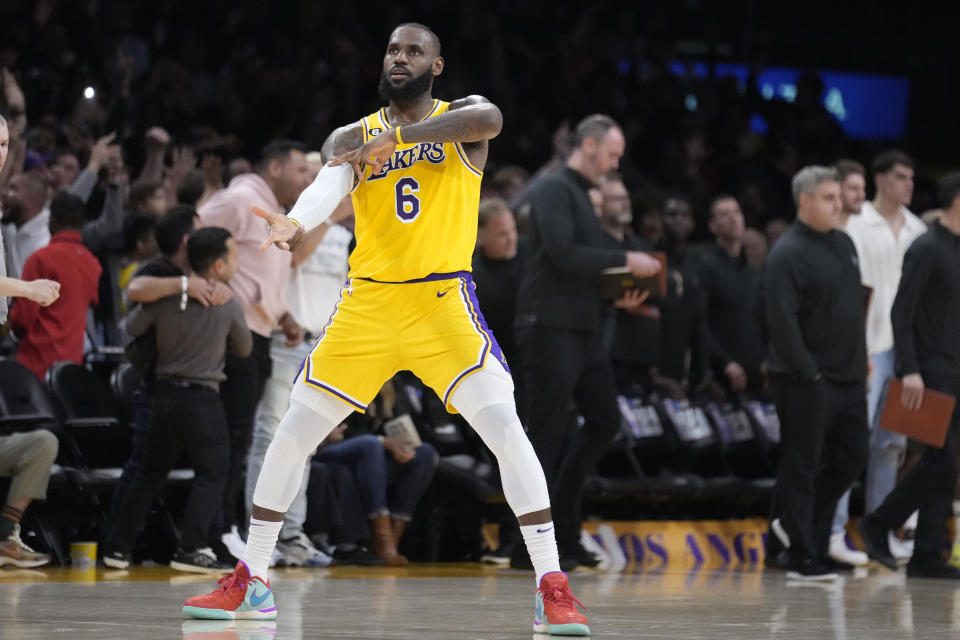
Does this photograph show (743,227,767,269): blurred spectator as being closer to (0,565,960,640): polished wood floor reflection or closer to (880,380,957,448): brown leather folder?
(880,380,957,448): brown leather folder

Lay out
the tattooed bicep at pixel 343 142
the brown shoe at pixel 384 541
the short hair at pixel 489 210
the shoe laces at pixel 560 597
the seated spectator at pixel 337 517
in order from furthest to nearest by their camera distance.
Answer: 1. the short hair at pixel 489 210
2. the brown shoe at pixel 384 541
3. the seated spectator at pixel 337 517
4. the tattooed bicep at pixel 343 142
5. the shoe laces at pixel 560 597

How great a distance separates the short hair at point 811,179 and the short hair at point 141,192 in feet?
13.2

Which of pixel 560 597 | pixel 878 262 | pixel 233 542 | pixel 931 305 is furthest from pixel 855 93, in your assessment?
pixel 560 597

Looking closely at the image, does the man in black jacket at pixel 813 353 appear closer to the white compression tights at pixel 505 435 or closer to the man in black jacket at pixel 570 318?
the man in black jacket at pixel 570 318

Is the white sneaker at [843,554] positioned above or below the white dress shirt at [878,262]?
below

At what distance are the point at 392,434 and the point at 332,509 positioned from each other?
25.0 inches

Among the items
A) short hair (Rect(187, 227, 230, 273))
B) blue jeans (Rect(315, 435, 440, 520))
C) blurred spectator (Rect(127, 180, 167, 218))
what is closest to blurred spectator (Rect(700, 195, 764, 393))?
blue jeans (Rect(315, 435, 440, 520))

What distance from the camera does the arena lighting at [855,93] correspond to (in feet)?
58.6

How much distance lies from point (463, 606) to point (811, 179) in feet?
12.3

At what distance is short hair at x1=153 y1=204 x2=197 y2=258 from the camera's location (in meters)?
8.30

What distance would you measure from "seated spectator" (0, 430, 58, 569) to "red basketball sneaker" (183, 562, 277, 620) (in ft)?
8.59

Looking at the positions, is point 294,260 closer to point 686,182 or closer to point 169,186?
point 169,186

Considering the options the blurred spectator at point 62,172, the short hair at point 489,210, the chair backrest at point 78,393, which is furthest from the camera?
the blurred spectator at point 62,172

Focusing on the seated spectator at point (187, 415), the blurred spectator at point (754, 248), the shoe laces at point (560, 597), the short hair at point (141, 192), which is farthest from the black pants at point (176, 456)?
the blurred spectator at point (754, 248)
